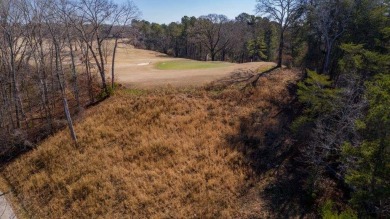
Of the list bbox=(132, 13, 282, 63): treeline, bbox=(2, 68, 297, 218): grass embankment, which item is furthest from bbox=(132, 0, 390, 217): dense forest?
bbox=(132, 13, 282, 63): treeline

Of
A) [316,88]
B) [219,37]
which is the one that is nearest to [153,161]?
[316,88]

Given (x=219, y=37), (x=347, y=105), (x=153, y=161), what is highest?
(x=219, y=37)

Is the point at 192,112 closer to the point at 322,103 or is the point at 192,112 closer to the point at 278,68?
the point at 322,103

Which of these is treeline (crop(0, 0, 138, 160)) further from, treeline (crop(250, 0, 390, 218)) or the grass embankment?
treeline (crop(250, 0, 390, 218))

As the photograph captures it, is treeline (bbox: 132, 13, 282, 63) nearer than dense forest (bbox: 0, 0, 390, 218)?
No

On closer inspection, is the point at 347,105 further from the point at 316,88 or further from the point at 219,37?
the point at 219,37
